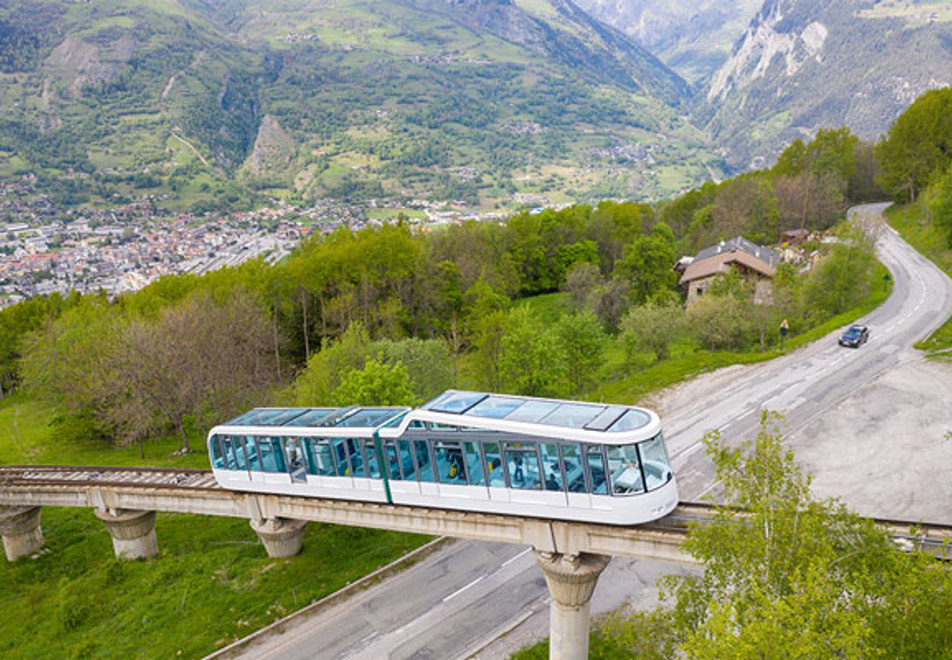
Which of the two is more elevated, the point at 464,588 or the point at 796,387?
the point at 796,387

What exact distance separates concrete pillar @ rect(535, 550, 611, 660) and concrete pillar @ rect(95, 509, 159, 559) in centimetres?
2201

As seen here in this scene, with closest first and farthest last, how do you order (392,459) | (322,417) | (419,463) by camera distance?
1. (419,463)
2. (392,459)
3. (322,417)

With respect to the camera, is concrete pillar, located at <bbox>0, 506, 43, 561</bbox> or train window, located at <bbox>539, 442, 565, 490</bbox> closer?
train window, located at <bbox>539, 442, 565, 490</bbox>

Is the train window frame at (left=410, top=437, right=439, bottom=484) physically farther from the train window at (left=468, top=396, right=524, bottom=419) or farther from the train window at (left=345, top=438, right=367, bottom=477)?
the train window at (left=345, top=438, right=367, bottom=477)

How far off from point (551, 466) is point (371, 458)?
25.0 ft

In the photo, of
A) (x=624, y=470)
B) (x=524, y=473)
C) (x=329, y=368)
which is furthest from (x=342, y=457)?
(x=329, y=368)

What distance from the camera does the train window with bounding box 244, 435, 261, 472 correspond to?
26938 mm

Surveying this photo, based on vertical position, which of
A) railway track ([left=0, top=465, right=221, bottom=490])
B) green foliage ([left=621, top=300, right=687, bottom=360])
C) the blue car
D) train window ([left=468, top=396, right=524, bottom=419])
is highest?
train window ([left=468, top=396, right=524, bottom=419])

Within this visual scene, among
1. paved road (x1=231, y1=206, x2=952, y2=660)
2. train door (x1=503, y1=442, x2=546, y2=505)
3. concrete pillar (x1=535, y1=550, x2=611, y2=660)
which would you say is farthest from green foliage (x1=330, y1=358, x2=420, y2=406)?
concrete pillar (x1=535, y1=550, x2=611, y2=660)

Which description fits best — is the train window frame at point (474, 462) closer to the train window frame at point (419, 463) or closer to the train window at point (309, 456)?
the train window frame at point (419, 463)

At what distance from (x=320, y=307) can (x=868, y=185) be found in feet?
309

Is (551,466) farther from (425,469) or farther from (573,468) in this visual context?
(425,469)

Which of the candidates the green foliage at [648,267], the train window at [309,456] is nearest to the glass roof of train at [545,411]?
the train window at [309,456]

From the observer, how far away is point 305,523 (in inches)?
1174
